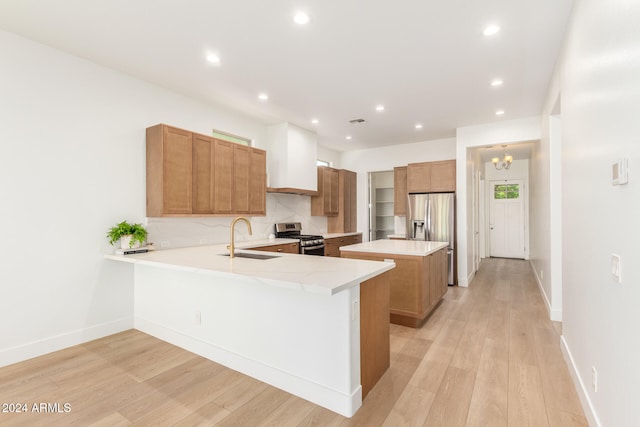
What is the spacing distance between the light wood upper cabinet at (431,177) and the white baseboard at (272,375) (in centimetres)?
440

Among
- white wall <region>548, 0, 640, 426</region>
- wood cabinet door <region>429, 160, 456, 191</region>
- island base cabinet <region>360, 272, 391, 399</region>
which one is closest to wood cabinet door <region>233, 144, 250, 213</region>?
island base cabinet <region>360, 272, 391, 399</region>

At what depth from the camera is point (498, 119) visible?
4.84m

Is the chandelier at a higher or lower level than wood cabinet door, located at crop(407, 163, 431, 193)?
higher

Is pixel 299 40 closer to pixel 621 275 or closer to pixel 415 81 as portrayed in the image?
pixel 415 81

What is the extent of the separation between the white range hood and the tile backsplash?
1.32 ft

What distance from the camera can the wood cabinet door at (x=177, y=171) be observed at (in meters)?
A: 3.35

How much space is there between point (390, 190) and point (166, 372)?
612cm

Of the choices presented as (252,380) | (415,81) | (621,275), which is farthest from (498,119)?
(252,380)

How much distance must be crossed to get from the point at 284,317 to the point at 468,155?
15.5ft

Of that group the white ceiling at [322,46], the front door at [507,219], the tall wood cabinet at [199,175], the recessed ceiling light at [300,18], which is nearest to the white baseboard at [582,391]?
the white ceiling at [322,46]

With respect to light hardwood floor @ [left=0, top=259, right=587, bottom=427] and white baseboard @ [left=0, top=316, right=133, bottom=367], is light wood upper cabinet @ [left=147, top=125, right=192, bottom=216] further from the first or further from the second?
light hardwood floor @ [left=0, top=259, right=587, bottom=427]

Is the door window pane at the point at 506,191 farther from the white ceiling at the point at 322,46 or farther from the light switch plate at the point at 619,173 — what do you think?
the light switch plate at the point at 619,173

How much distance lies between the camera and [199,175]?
12.1ft

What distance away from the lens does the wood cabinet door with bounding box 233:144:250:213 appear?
163 inches
